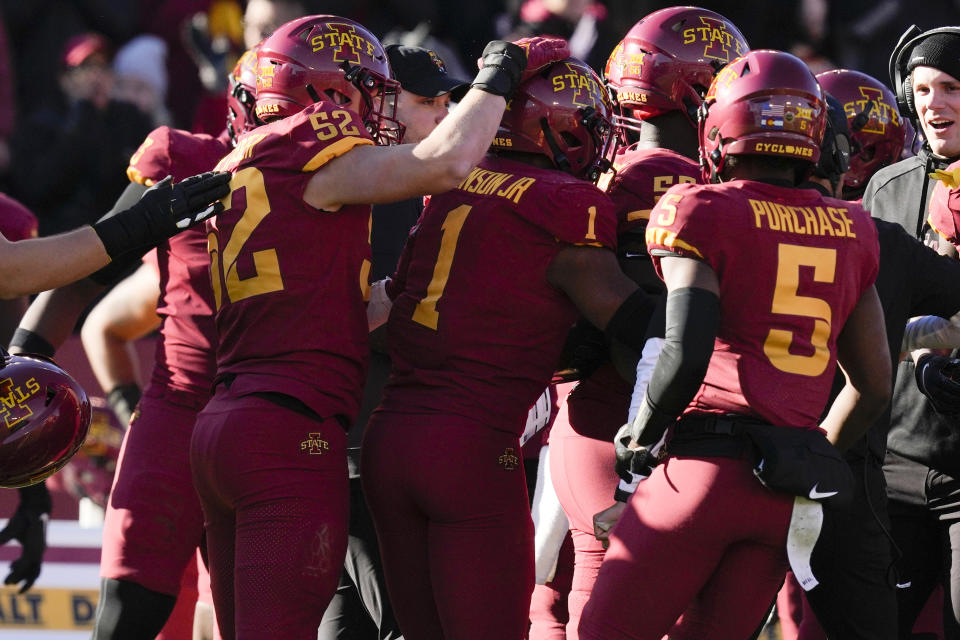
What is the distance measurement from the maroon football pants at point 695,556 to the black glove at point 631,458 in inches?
3.5

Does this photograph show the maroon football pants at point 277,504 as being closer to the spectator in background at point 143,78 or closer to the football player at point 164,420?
the football player at point 164,420

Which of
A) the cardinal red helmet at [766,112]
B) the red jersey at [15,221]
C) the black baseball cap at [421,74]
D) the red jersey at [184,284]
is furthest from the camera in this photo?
the red jersey at [15,221]

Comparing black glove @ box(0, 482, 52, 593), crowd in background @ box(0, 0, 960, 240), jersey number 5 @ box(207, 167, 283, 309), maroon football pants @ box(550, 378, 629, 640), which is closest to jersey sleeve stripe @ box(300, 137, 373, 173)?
jersey number 5 @ box(207, 167, 283, 309)

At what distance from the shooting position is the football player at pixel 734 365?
11.5 feet

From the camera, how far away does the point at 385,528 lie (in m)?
3.96

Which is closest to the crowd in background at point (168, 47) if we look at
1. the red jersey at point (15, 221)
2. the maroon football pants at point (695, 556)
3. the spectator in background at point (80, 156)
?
the spectator in background at point (80, 156)

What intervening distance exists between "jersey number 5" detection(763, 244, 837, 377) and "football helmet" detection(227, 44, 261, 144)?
79.9 inches

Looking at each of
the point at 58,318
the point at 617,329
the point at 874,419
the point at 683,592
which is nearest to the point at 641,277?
the point at 617,329

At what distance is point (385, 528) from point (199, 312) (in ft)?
4.19

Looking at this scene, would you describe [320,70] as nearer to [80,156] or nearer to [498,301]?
[498,301]

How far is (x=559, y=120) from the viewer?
4.13m

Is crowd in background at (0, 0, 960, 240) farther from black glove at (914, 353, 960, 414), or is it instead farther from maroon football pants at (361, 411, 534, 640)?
maroon football pants at (361, 411, 534, 640)

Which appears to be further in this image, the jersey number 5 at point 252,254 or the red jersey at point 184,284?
the red jersey at point 184,284

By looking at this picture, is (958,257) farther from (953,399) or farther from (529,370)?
(529,370)
